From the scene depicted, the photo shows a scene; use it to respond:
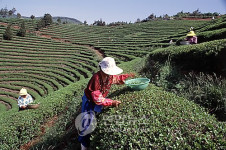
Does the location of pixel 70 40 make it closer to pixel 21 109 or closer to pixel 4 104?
pixel 4 104

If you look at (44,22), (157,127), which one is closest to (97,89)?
(157,127)

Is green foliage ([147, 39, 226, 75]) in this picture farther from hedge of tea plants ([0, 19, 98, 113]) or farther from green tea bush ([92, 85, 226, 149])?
hedge of tea plants ([0, 19, 98, 113])

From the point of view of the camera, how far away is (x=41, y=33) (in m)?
38.8

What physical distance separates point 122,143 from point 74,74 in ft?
55.3

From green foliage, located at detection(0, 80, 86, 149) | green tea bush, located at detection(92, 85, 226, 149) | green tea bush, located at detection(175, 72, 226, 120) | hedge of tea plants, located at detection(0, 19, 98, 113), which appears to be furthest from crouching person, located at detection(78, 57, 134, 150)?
hedge of tea plants, located at detection(0, 19, 98, 113)

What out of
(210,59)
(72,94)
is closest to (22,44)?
(72,94)

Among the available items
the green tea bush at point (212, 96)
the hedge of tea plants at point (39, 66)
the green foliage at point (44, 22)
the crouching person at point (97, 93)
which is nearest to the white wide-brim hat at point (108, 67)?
the crouching person at point (97, 93)

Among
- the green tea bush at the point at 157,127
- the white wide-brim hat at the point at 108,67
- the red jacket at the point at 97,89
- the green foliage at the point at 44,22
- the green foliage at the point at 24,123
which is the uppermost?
the green foliage at the point at 44,22

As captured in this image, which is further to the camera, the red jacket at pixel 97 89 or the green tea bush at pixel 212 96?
the green tea bush at pixel 212 96

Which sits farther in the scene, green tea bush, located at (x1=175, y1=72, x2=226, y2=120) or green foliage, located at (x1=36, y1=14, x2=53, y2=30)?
green foliage, located at (x1=36, y1=14, x2=53, y2=30)

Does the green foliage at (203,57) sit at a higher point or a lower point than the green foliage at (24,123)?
higher

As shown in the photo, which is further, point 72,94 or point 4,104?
point 4,104

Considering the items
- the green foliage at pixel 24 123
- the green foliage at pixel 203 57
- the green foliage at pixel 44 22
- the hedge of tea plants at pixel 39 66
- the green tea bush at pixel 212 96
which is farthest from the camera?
the green foliage at pixel 44 22

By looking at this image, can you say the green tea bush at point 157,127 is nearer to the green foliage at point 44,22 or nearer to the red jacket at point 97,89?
the red jacket at point 97,89
